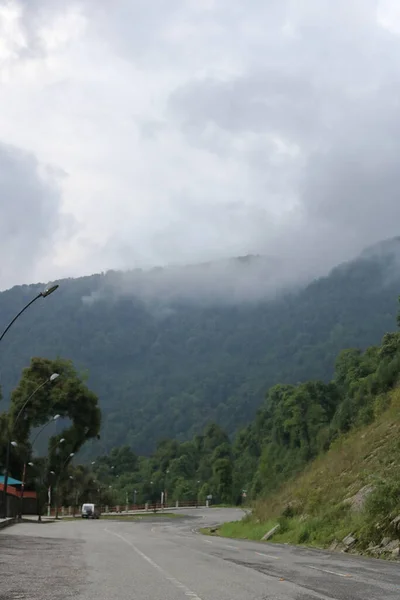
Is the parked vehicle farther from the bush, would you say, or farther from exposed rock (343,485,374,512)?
the bush

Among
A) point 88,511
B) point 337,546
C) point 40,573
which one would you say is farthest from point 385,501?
point 88,511

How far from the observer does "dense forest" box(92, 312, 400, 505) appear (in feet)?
205

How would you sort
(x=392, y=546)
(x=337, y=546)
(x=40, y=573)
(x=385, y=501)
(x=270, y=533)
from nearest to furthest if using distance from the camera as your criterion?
(x=40, y=573) < (x=392, y=546) < (x=385, y=501) < (x=337, y=546) < (x=270, y=533)

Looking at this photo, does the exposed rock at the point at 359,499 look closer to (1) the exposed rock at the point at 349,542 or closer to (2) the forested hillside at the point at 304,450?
(2) the forested hillside at the point at 304,450

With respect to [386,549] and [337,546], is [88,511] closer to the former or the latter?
[337,546]

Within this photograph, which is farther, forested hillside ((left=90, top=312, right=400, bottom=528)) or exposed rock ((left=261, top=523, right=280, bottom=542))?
forested hillside ((left=90, top=312, right=400, bottom=528))

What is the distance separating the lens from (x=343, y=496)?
101 feet

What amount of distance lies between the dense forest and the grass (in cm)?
599

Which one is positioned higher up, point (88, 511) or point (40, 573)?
point (40, 573)

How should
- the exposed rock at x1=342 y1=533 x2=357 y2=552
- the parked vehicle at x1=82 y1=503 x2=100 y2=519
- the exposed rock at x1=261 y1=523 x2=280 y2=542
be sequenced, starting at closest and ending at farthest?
the exposed rock at x1=342 y1=533 x2=357 y2=552 → the exposed rock at x1=261 y1=523 x2=280 y2=542 → the parked vehicle at x1=82 y1=503 x2=100 y2=519

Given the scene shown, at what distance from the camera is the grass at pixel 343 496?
22359mm

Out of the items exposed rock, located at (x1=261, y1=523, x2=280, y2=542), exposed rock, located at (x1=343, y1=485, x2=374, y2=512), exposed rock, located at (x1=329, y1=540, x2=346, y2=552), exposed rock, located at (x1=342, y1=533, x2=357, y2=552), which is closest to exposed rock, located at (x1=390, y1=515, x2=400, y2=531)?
exposed rock, located at (x1=342, y1=533, x2=357, y2=552)

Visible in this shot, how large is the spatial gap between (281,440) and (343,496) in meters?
102

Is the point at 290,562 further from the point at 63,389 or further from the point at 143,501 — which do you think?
the point at 143,501
